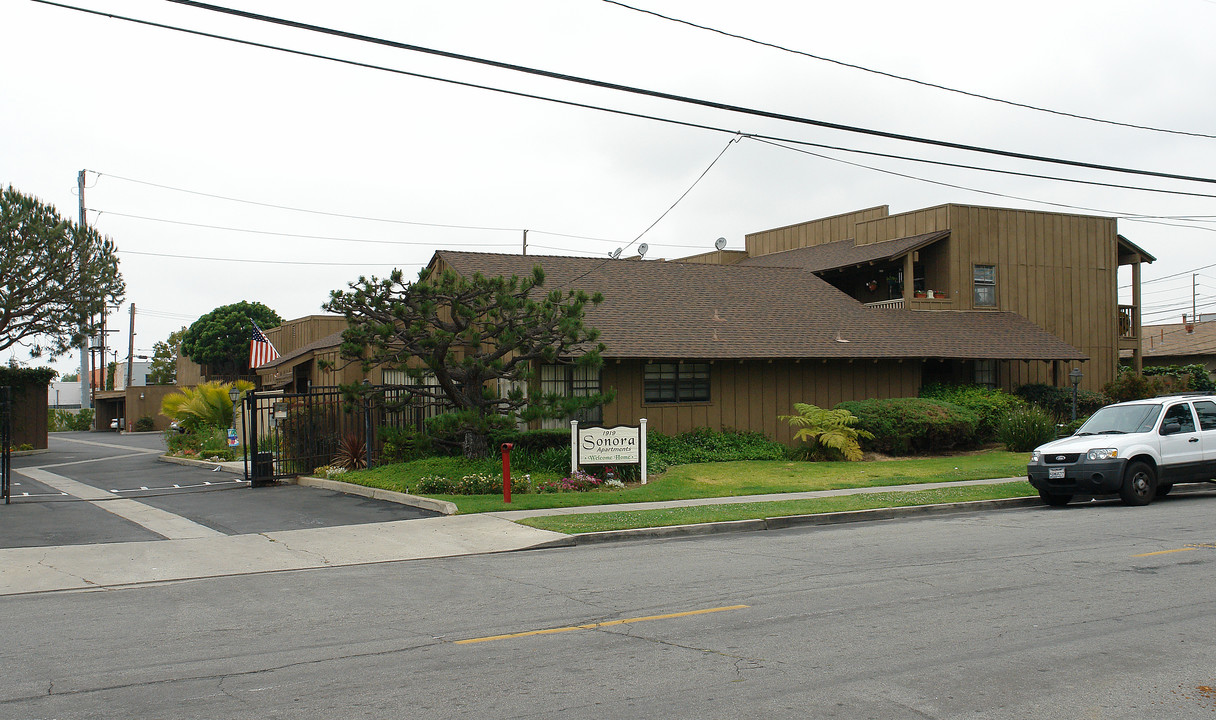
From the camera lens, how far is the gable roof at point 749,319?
24.1m

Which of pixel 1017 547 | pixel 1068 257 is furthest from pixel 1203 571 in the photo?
pixel 1068 257

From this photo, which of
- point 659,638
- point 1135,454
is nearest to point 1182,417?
point 1135,454

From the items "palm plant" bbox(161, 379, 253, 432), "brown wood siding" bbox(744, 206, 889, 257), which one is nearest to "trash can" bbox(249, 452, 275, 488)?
"palm plant" bbox(161, 379, 253, 432)

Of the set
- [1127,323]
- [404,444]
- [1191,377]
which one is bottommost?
[404,444]

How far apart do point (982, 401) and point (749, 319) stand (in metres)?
7.01

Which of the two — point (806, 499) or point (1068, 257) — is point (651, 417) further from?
point (1068, 257)

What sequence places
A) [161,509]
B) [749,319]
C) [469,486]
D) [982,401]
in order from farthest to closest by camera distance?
[982,401]
[749,319]
[469,486]
[161,509]

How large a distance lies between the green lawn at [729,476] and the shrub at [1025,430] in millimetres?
1073

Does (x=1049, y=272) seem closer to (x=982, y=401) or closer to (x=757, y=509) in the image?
(x=982, y=401)

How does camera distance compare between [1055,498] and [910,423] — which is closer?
[1055,498]

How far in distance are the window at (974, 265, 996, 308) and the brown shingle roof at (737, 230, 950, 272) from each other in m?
2.24

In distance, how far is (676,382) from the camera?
23953 mm

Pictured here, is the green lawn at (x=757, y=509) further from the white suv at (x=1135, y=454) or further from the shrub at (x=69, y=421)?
the shrub at (x=69, y=421)

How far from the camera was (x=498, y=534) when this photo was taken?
13.6m
